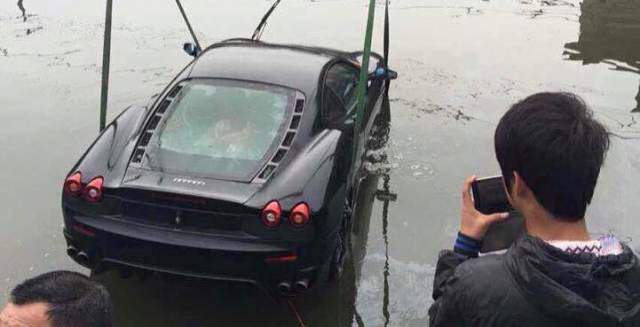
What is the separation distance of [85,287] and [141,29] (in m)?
10.2

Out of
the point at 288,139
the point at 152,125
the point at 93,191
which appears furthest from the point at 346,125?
the point at 93,191

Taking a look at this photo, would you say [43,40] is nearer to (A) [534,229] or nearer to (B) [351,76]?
(B) [351,76]

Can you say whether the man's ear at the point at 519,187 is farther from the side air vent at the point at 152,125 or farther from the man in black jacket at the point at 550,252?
the side air vent at the point at 152,125

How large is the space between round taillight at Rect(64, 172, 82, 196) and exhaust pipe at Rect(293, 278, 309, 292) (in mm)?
1343

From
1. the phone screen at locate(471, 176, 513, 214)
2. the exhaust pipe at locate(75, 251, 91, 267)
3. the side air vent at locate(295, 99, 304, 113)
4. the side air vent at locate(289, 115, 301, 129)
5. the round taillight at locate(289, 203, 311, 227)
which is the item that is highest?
the phone screen at locate(471, 176, 513, 214)

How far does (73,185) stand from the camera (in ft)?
11.8

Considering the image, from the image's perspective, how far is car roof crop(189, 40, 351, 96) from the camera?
4367 mm

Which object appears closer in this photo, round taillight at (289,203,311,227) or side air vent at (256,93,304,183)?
round taillight at (289,203,311,227)

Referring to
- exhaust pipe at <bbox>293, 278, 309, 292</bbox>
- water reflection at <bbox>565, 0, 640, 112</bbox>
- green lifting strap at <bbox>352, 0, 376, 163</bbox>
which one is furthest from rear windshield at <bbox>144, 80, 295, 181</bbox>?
water reflection at <bbox>565, 0, 640, 112</bbox>

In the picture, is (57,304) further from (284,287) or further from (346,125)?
(346,125)

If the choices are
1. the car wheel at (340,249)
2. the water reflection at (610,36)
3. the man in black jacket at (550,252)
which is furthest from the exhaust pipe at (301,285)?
the water reflection at (610,36)

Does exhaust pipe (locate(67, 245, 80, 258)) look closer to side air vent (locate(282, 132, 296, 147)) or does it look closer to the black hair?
side air vent (locate(282, 132, 296, 147))

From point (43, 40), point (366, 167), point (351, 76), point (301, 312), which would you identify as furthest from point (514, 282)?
point (43, 40)

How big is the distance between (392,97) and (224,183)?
5152 millimetres
